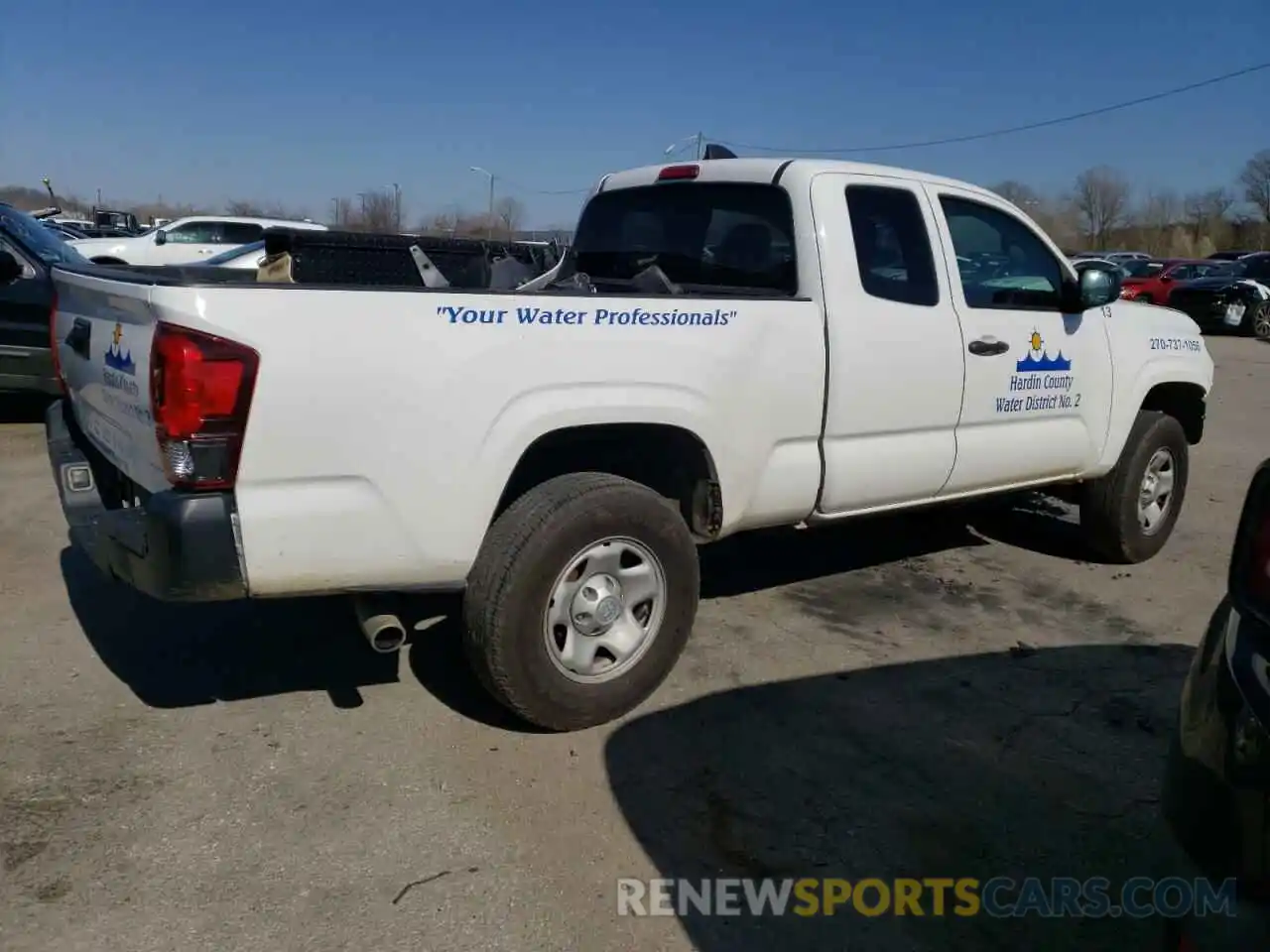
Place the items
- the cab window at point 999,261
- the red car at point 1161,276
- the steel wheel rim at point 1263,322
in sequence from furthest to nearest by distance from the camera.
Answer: the red car at point 1161,276
the steel wheel rim at point 1263,322
the cab window at point 999,261

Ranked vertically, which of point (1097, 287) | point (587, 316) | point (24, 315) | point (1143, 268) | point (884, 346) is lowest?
point (24, 315)

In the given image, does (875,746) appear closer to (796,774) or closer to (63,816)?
(796,774)

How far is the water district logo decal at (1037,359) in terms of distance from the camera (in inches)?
192

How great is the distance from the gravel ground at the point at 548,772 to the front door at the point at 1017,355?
2.41ft

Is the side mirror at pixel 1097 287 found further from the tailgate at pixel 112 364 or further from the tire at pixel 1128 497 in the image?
the tailgate at pixel 112 364

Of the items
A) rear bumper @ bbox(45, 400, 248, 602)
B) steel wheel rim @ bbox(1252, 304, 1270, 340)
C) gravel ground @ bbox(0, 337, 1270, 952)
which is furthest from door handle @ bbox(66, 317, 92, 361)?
steel wheel rim @ bbox(1252, 304, 1270, 340)

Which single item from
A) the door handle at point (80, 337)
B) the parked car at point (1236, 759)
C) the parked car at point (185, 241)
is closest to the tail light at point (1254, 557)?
the parked car at point (1236, 759)

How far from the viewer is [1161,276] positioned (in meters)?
24.2

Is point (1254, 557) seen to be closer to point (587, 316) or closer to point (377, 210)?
point (587, 316)

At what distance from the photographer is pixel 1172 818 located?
200cm

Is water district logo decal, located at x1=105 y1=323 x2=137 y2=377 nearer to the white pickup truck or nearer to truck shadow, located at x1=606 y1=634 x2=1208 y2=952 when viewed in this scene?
the white pickup truck

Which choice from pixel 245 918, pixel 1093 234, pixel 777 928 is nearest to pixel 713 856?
pixel 777 928

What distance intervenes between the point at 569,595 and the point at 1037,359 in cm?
275

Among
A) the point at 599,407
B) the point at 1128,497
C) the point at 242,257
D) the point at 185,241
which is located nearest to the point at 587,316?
the point at 599,407
